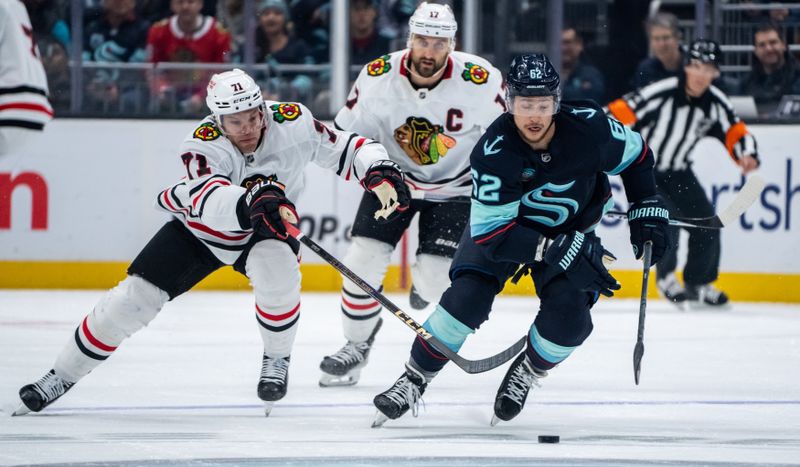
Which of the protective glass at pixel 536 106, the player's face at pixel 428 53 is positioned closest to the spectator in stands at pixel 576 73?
the player's face at pixel 428 53

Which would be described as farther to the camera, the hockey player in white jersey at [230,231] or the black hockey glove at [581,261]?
the hockey player in white jersey at [230,231]

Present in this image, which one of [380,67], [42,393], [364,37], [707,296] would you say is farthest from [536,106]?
[364,37]

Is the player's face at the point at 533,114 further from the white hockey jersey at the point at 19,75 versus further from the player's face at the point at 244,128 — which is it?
the white hockey jersey at the point at 19,75

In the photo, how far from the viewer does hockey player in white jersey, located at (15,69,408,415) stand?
3.70 m

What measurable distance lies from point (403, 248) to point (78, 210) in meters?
1.65

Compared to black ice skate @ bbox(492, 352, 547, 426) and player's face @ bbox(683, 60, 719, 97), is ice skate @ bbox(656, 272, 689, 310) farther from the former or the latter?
black ice skate @ bbox(492, 352, 547, 426)

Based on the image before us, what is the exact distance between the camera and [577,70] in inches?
292

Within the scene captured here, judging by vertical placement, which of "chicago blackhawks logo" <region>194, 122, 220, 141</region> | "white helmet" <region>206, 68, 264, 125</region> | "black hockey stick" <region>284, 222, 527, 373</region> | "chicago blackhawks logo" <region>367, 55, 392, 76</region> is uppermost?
"chicago blackhawks logo" <region>367, 55, 392, 76</region>

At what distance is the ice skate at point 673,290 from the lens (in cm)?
689

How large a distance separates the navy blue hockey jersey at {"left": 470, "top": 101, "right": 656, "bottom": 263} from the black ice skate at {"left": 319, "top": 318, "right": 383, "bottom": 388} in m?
1.01

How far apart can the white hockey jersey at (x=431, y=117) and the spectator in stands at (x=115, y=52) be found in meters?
3.13

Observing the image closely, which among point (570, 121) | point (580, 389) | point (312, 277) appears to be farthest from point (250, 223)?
point (312, 277)

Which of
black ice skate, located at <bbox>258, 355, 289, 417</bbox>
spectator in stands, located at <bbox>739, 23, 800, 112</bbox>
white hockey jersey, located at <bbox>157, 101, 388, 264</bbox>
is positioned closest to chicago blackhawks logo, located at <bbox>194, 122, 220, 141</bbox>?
white hockey jersey, located at <bbox>157, 101, 388, 264</bbox>

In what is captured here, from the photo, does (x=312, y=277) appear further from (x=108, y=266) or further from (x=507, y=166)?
(x=507, y=166)
